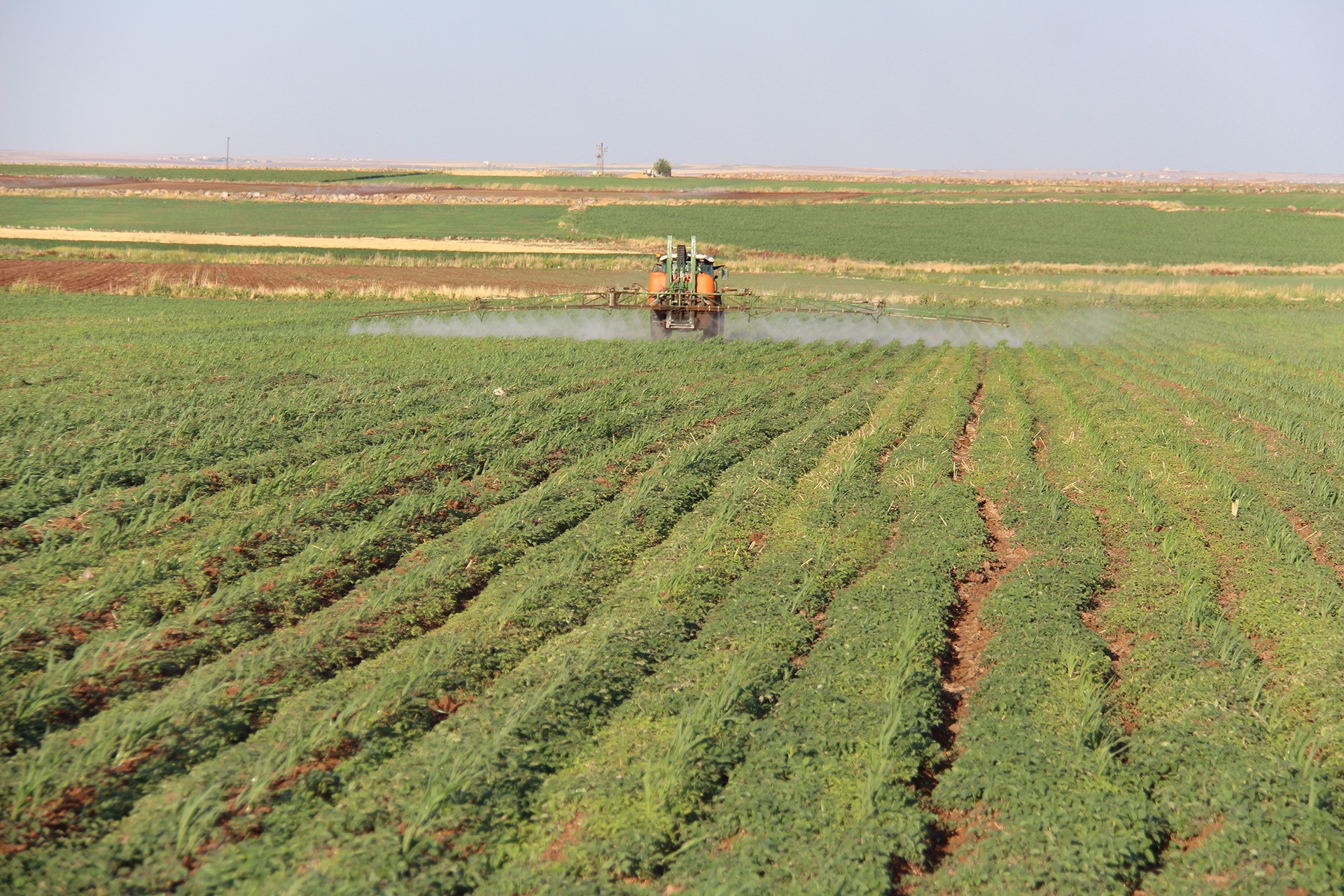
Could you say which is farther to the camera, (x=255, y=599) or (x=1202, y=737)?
(x=255, y=599)

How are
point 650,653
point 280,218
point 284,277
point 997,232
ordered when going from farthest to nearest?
point 280,218, point 997,232, point 284,277, point 650,653

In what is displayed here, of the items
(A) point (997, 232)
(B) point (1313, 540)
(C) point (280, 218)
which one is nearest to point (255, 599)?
(B) point (1313, 540)

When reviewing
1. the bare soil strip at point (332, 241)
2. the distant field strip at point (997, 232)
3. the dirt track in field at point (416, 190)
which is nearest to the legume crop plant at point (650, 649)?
the bare soil strip at point (332, 241)

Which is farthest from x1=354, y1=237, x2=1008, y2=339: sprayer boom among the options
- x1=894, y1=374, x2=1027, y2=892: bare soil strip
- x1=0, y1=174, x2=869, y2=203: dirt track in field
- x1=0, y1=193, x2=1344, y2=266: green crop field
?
x1=0, y1=174, x2=869, y2=203: dirt track in field

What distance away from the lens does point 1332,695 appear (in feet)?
22.7

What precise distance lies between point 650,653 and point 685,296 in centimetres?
1950

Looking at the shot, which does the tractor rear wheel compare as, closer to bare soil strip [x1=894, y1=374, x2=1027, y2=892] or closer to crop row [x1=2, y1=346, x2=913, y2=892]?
bare soil strip [x1=894, y1=374, x2=1027, y2=892]

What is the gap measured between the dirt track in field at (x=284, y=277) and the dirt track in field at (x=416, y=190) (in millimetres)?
54714

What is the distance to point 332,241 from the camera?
57.3m

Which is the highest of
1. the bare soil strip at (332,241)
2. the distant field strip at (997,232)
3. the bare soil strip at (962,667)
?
the distant field strip at (997,232)

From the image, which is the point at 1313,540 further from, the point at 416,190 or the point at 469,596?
the point at 416,190

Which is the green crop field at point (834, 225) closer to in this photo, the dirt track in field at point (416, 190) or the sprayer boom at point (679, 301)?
the dirt track in field at point (416, 190)

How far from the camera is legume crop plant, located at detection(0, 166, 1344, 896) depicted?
499cm

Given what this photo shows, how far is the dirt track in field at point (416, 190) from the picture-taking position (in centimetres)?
9956
